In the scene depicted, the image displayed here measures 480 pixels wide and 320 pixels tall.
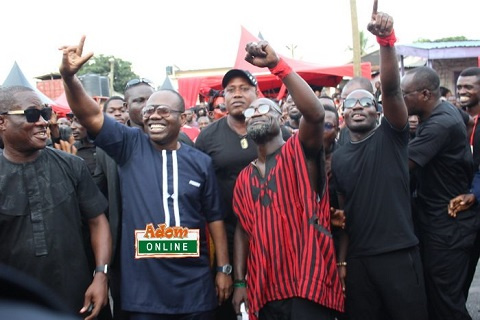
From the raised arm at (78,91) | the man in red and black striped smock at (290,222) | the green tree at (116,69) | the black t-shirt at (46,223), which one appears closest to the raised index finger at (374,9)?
the man in red and black striped smock at (290,222)

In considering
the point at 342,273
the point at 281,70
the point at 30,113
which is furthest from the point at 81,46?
the point at 342,273

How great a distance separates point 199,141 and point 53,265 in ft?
4.68

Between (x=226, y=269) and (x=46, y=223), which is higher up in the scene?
(x=46, y=223)

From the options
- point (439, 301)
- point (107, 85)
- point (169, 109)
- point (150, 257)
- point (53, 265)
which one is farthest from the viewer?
point (107, 85)

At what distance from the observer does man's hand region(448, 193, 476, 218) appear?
412cm

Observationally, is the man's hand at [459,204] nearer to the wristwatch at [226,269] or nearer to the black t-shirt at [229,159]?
the black t-shirt at [229,159]

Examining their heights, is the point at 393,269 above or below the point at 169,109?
below

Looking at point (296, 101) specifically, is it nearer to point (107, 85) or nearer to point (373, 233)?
point (373, 233)

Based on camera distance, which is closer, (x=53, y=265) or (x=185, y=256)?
(x=53, y=265)

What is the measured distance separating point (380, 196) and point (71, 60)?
2.04 meters

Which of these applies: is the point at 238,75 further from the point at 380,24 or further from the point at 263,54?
the point at 380,24

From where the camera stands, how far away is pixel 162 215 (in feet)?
11.5

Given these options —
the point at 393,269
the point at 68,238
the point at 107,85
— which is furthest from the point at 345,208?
the point at 107,85

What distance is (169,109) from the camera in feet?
12.3
